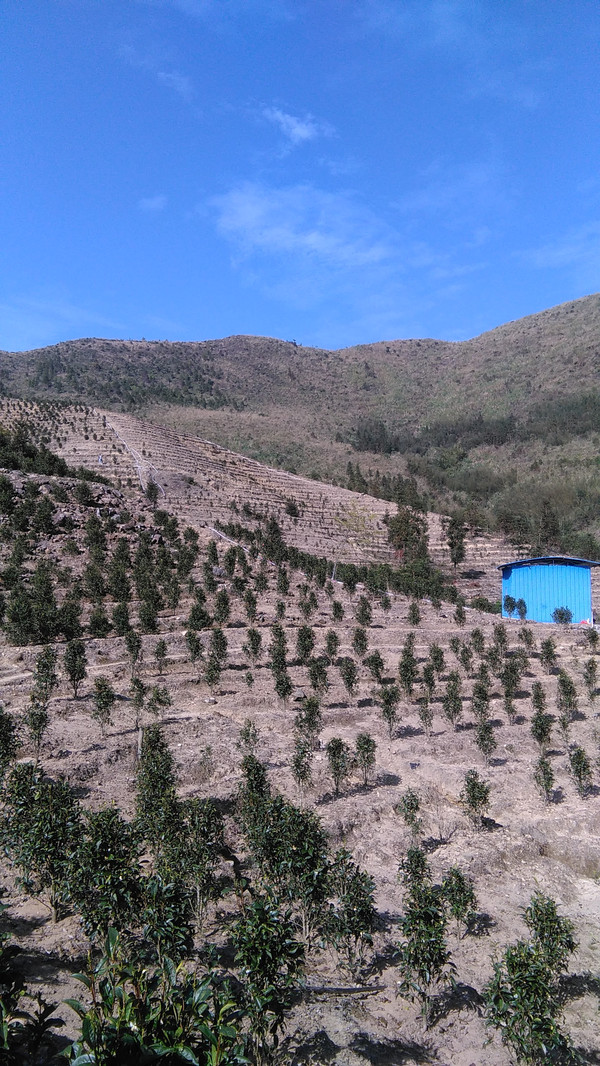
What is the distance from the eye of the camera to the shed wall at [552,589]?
33938 millimetres

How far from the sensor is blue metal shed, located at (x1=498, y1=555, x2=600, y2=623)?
33.9 meters

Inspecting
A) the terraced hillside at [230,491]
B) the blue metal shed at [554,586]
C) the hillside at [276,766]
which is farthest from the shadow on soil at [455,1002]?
the terraced hillside at [230,491]

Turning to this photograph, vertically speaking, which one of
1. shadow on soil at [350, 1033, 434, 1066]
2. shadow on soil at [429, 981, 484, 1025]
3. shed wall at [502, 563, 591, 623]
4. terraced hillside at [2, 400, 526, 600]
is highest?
terraced hillside at [2, 400, 526, 600]

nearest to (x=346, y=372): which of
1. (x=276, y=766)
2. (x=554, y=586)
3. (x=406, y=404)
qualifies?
(x=406, y=404)

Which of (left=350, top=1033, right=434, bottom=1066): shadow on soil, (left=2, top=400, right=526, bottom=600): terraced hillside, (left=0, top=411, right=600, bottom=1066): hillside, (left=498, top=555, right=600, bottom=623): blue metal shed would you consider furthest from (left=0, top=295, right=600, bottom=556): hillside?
(left=350, top=1033, right=434, bottom=1066): shadow on soil

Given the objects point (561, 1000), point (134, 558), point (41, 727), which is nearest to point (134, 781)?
point (41, 727)

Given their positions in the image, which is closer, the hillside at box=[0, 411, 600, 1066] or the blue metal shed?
the hillside at box=[0, 411, 600, 1066]

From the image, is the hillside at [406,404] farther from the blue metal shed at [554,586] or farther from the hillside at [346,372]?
the blue metal shed at [554,586]

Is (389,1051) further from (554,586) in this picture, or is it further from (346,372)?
(346,372)

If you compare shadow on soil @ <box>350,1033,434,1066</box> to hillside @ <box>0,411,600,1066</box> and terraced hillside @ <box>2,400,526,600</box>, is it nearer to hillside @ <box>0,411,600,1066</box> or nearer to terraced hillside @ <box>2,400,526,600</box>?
hillside @ <box>0,411,600,1066</box>

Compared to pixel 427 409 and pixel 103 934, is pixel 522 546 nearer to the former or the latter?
pixel 103 934

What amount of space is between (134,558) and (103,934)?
25.6 m

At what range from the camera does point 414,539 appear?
48281 millimetres

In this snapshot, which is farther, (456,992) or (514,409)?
(514,409)
